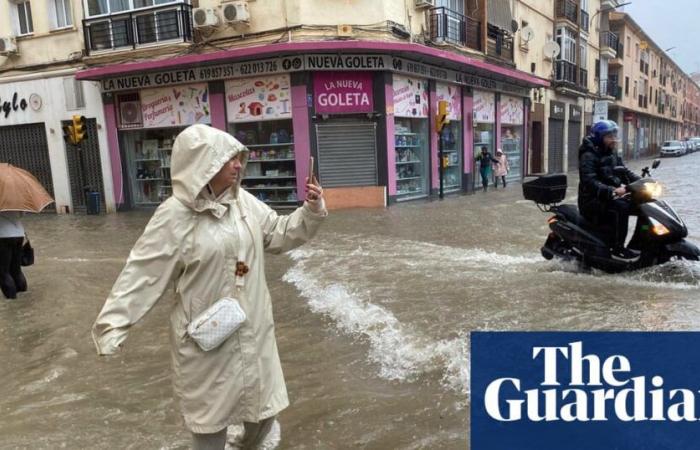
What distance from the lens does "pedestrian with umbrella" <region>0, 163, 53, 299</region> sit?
21.6 feet

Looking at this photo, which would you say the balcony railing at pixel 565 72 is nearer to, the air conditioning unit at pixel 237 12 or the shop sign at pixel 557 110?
the shop sign at pixel 557 110

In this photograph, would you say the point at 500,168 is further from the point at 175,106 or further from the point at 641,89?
the point at 641,89

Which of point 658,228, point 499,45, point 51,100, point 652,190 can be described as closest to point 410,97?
point 499,45

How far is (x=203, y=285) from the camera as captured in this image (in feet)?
8.59

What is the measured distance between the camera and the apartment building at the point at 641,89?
137 feet

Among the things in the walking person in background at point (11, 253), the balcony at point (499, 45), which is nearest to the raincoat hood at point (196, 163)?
the walking person in background at point (11, 253)

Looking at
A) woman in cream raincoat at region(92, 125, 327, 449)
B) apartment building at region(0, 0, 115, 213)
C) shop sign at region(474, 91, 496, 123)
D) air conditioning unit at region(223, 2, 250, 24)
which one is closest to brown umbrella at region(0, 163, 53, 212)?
woman in cream raincoat at region(92, 125, 327, 449)

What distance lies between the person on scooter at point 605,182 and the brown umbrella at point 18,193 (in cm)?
599

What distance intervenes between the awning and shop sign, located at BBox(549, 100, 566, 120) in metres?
6.98

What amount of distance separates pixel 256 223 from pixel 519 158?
2390 cm

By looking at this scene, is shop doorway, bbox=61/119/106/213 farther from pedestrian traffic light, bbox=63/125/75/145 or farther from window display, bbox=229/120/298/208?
window display, bbox=229/120/298/208

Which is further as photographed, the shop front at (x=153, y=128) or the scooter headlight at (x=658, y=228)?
the shop front at (x=153, y=128)

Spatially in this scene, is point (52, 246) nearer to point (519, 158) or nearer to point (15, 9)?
point (15, 9)

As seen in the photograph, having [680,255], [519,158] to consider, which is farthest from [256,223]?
[519,158]
